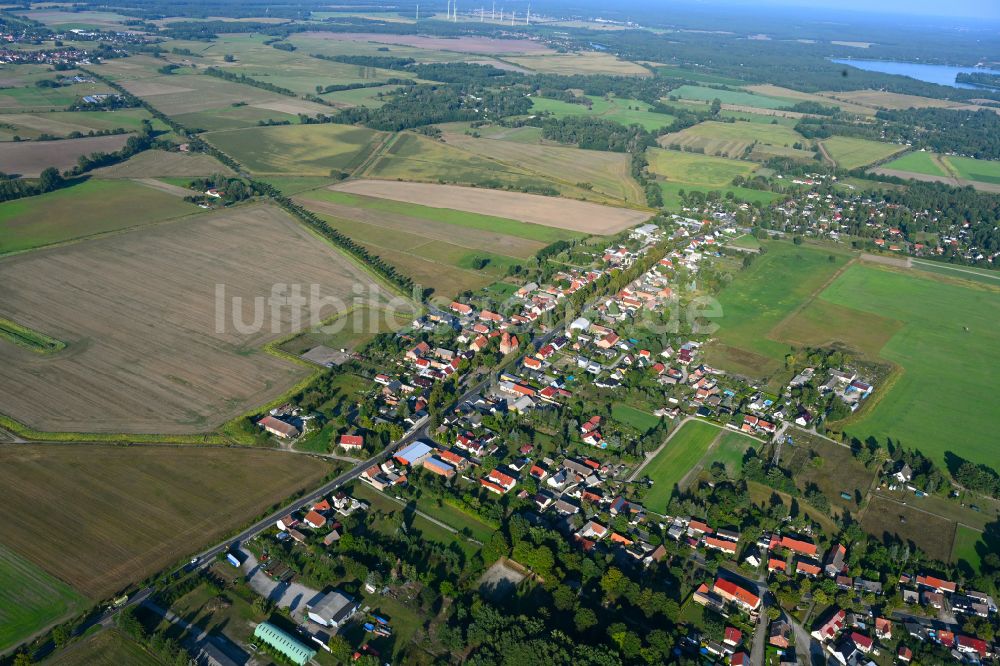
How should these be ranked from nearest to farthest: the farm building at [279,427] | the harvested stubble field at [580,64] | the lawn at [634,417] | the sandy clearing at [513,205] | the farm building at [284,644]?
the farm building at [284,644] < the farm building at [279,427] < the lawn at [634,417] < the sandy clearing at [513,205] < the harvested stubble field at [580,64]

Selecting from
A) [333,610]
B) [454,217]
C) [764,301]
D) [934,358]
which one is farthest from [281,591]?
[454,217]

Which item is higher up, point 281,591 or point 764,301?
point 764,301

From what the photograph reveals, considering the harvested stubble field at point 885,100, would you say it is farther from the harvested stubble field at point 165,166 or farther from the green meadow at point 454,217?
the harvested stubble field at point 165,166

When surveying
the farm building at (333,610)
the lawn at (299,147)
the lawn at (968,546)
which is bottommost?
the farm building at (333,610)

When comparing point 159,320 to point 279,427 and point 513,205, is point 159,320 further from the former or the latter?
point 513,205

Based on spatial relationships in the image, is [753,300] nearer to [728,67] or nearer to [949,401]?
[949,401]

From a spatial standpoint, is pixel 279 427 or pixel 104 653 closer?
pixel 104 653

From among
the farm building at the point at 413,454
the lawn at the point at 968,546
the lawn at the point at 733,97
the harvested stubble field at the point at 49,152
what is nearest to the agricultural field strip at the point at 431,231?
the farm building at the point at 413,454

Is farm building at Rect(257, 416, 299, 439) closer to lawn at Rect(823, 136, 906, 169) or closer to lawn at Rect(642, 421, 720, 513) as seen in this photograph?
lawn at Rect(642, 421, 720, 513)

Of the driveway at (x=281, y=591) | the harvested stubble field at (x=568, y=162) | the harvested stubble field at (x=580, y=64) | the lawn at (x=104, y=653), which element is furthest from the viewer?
the harvested stubble field at (x=580, y=64)
